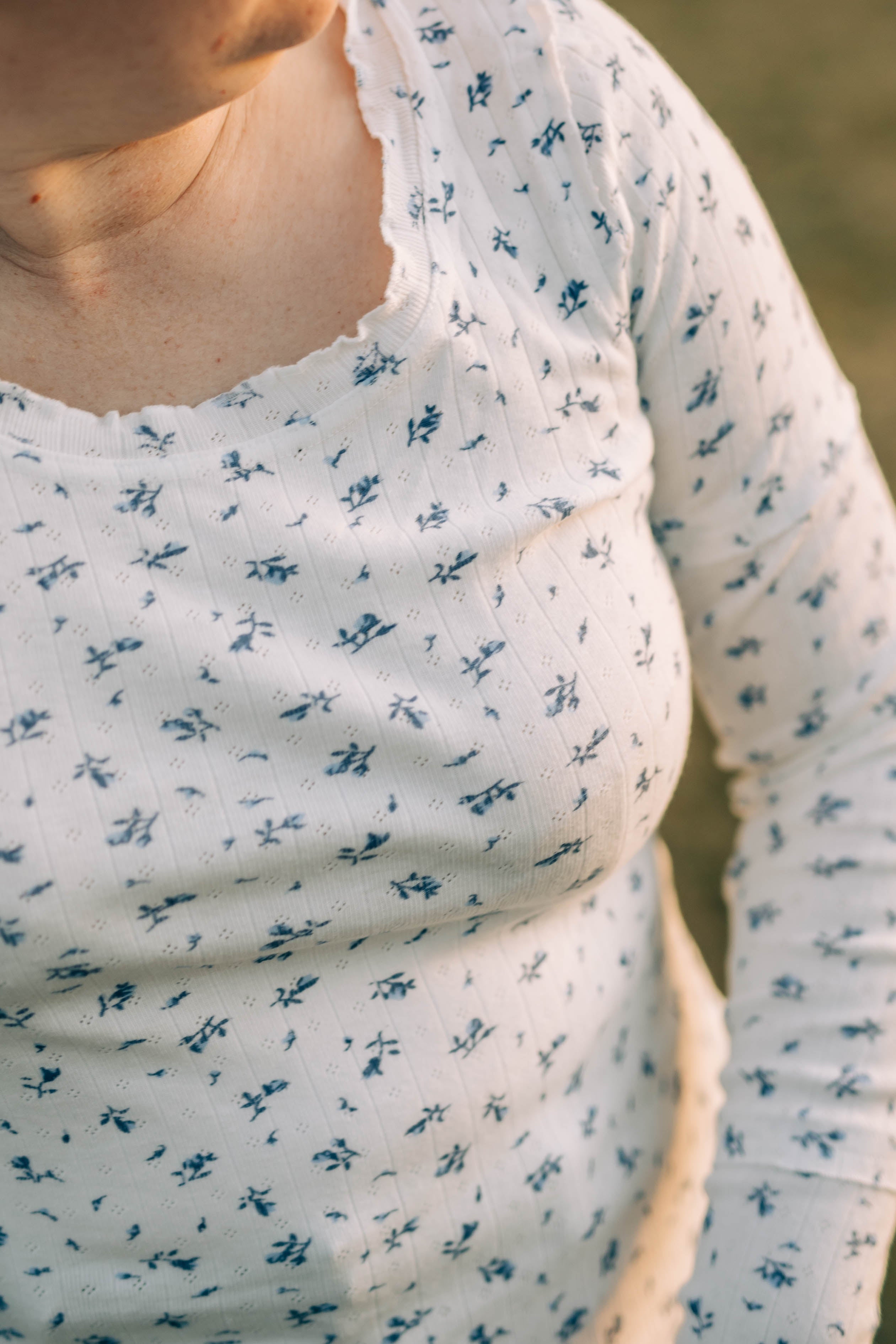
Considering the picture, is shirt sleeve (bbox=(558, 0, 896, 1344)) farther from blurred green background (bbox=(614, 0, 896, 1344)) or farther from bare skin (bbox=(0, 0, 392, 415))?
blurred green background (bbox=(614, 0, 896, 1344))

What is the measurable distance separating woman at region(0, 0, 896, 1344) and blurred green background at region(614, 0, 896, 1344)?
126 cm

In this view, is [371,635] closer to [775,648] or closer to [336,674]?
[336,674]

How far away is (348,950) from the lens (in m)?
0.68

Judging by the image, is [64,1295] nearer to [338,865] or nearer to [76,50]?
[338,865]

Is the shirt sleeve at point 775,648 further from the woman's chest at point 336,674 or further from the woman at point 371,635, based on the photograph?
the woman's chest at point 336,674

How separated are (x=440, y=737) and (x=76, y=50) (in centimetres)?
41

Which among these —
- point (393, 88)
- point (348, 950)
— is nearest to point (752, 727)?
point (348, 950)

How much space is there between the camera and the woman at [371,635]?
60 cm

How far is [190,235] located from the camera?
68 centimetres

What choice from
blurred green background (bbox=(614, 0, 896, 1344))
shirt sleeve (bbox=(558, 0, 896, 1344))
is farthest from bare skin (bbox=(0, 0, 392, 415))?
blurred green background (bbox=(614, 0, 896, 1344))

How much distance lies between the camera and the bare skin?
623mm

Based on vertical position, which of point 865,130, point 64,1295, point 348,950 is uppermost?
point 865,130

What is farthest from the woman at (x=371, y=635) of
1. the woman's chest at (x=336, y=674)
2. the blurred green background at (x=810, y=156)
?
the blurred green background at (x=810, y=156)

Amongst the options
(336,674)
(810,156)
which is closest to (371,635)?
(336,674)
